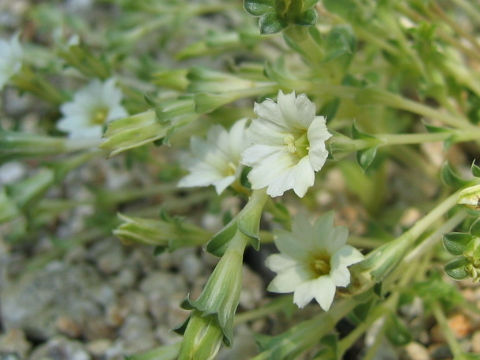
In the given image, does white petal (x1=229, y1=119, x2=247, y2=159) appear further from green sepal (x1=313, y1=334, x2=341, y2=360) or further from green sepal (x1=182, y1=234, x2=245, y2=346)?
green sepal (x1=313, y1=334, x2=341, y2=360)

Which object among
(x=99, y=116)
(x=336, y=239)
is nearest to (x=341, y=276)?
(x=336, y=239)

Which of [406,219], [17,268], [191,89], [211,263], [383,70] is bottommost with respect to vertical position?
[17,268]

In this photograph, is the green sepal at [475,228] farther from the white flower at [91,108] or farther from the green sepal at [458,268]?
the white flower at [91,108]

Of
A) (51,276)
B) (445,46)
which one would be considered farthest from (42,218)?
(445,46)

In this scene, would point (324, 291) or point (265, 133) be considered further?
point (265, 133)

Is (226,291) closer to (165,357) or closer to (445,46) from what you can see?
(165,357)

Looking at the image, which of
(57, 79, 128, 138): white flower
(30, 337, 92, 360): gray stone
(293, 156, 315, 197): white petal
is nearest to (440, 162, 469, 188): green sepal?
(293, 156, 315, 197): white petal

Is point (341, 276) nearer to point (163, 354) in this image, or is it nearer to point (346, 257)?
point (346, 257)
